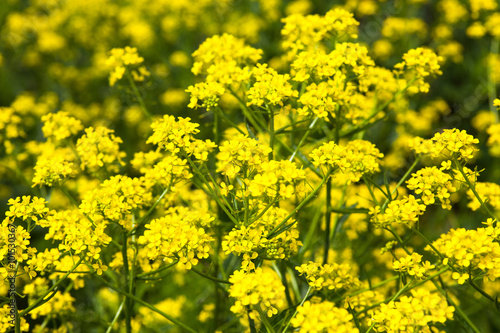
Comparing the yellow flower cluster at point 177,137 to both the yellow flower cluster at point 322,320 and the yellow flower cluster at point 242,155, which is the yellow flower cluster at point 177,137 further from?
the yellow flower cluster at point 322,320

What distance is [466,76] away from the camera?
567 cm

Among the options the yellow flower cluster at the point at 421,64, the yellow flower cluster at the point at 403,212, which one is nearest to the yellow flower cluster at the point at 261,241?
the yellow flower cluster at the point at 403,212

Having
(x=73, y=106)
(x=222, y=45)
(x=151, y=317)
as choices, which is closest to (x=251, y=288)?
(x=222, y=45)

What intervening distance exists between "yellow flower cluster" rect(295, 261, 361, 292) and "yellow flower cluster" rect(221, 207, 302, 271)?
92mm

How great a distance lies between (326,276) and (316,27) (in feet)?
4.10

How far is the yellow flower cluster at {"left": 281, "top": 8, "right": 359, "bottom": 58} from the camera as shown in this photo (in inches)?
92.4

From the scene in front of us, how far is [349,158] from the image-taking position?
187cm

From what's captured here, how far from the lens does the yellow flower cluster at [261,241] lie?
65.3 inches

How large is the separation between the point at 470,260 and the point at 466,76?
452cm

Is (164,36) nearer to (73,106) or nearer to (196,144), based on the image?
(73,106)

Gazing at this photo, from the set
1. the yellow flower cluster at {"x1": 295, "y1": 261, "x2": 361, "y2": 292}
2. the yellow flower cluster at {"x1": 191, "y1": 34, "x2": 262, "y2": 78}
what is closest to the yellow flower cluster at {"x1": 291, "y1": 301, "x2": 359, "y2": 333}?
the yellow flower cluster at {"x1": 295, "y1": 261, "x2": 361, "y2": 292}

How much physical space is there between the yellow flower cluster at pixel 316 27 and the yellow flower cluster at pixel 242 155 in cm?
73

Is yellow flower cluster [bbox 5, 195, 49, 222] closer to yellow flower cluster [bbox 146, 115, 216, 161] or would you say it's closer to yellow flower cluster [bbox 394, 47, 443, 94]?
yellow flower cluster [bbox 146, 115, 216, 161]

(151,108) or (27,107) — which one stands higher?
(27,107)
